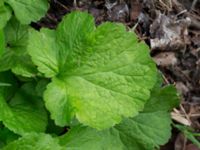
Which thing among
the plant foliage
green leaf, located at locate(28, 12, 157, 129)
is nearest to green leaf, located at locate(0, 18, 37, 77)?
the plant foliage

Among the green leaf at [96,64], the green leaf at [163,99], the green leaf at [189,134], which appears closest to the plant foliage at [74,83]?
the green leaf at [96,64]

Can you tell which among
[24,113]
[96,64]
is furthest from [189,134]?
[24,113]

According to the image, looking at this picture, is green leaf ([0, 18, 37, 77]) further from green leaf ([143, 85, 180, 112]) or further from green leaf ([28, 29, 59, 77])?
green leaf ([143, 85, 180, 112])

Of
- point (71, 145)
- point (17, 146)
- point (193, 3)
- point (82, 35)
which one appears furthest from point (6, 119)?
point (193, 3)

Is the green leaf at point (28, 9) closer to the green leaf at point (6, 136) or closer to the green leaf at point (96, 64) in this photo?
the green leaf at point (96, 64)

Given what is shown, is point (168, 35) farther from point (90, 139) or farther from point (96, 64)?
point (90, 139)
